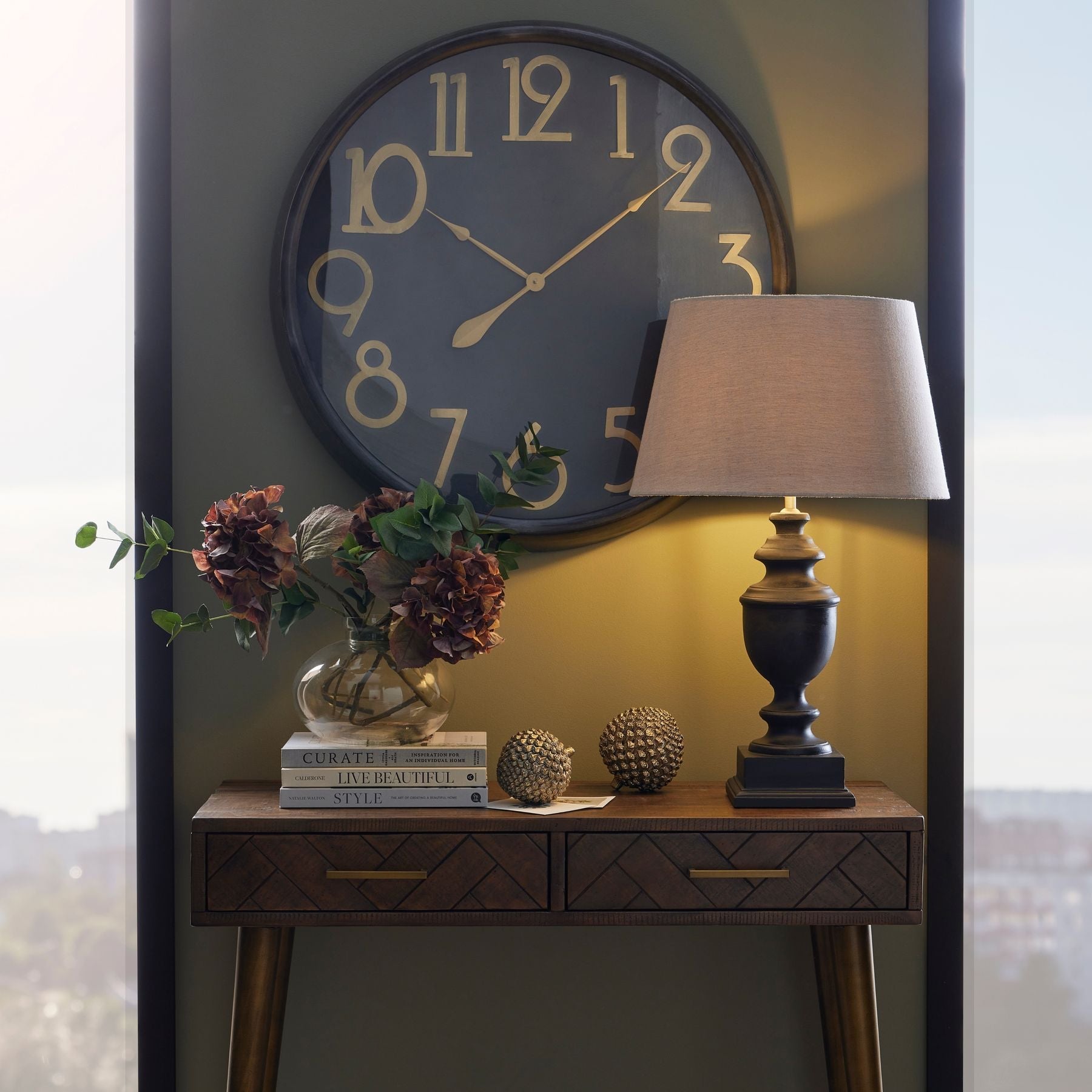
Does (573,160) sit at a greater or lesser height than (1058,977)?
greater

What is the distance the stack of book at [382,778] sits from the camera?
4.68 feet

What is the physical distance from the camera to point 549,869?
4.60 ft

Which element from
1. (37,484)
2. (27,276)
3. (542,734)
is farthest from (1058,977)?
(27,276)

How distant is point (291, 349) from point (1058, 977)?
5.08 feet

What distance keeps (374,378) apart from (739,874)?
2.91 ft

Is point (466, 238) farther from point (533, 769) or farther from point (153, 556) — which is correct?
point (533, 769)

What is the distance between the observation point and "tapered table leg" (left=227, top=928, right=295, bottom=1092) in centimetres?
143

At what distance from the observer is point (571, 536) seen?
168 cm

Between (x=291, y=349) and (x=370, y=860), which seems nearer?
(x=370, y=860)

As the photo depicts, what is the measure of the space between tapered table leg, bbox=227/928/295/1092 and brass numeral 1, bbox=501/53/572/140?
1216mm

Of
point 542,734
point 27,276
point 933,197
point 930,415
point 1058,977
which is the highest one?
point 933,197

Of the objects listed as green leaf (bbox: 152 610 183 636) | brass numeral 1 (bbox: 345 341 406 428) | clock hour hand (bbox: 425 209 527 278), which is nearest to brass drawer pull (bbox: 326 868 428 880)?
green leaf (bbox: 152 610 183 636)

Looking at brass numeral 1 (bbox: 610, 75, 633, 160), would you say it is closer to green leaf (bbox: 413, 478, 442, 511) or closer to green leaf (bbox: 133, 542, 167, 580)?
green leaf (bbox: 413, 478, 442, 511)

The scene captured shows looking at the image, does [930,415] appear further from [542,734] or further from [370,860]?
[370,860]
